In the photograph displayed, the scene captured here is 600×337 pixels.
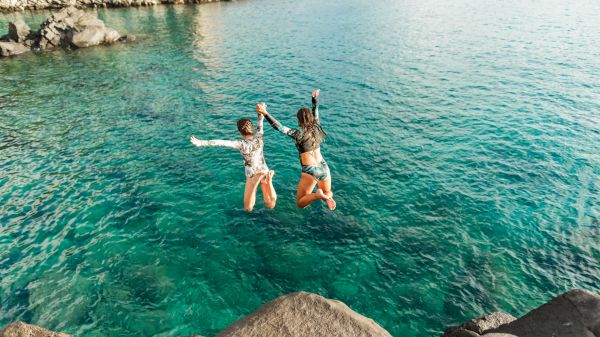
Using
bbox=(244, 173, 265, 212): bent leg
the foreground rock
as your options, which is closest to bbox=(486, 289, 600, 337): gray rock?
the foreground rock

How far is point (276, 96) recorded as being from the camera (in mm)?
29344

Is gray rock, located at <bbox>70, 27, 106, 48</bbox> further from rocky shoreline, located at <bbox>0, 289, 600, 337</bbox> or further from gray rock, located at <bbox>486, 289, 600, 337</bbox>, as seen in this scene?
gray rock, located at <bbox>486, 289, 600, 337</bbox>

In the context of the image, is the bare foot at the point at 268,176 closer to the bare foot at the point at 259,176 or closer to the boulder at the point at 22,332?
the bare foot at the point at 259,176

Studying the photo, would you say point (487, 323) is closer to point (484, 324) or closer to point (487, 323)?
point (487, 323)

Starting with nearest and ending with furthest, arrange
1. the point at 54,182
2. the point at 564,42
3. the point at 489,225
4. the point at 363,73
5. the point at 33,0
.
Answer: the point at 489,225 < the point at 54,182 < the point at 363,73 < the point at 564,42 < the point at 33,0

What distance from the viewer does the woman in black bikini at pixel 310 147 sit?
37.2ft

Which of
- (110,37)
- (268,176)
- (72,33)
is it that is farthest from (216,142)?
(72,33)

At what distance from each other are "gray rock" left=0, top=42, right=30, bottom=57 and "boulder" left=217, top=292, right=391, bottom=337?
1872 inches

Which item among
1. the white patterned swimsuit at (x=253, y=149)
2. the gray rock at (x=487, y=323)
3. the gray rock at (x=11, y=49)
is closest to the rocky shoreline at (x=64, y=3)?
the gray rock at (x=11, y=49)

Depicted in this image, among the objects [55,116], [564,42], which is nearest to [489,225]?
[55,116]

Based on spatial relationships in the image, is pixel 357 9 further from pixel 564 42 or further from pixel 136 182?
pixel 136 182

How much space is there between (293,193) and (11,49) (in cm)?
4188

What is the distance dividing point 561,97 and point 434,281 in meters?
24.0

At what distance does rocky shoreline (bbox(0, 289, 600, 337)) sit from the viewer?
6.96m
